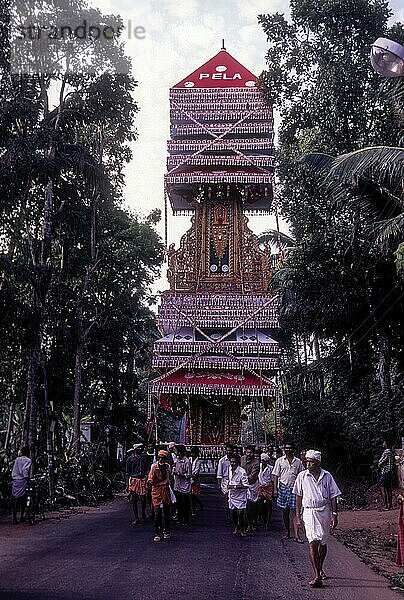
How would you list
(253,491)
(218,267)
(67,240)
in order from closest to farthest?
(253,491)
(67,240)
(218,267)

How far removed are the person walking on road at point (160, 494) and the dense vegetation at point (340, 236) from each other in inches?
393

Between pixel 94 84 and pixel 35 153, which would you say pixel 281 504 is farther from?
pixel 94 84

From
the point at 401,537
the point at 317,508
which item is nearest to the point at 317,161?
the point at 401,537

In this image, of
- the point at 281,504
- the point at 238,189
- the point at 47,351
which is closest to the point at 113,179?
the point at 47,351

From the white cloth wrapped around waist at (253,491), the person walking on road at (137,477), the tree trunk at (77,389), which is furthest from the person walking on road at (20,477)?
the tree trunk at (77,389)

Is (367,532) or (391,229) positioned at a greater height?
(391,229)

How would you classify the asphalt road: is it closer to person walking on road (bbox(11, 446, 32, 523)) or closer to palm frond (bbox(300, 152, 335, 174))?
person walking on road (bbox(11, 446, 32, 523))

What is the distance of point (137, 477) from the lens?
1466 centimetres

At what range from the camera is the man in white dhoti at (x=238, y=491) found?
1280cm

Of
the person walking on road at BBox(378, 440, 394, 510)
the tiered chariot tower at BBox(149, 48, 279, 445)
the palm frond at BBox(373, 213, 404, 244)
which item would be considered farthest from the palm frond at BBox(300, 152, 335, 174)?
the tiered chariot tower at BBox(149, 48, 279, 445)

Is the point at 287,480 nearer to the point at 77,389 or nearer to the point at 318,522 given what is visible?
the point at 318,522

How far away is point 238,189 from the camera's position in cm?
3025

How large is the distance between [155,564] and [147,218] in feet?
74.8

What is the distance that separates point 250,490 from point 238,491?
2.54ft
